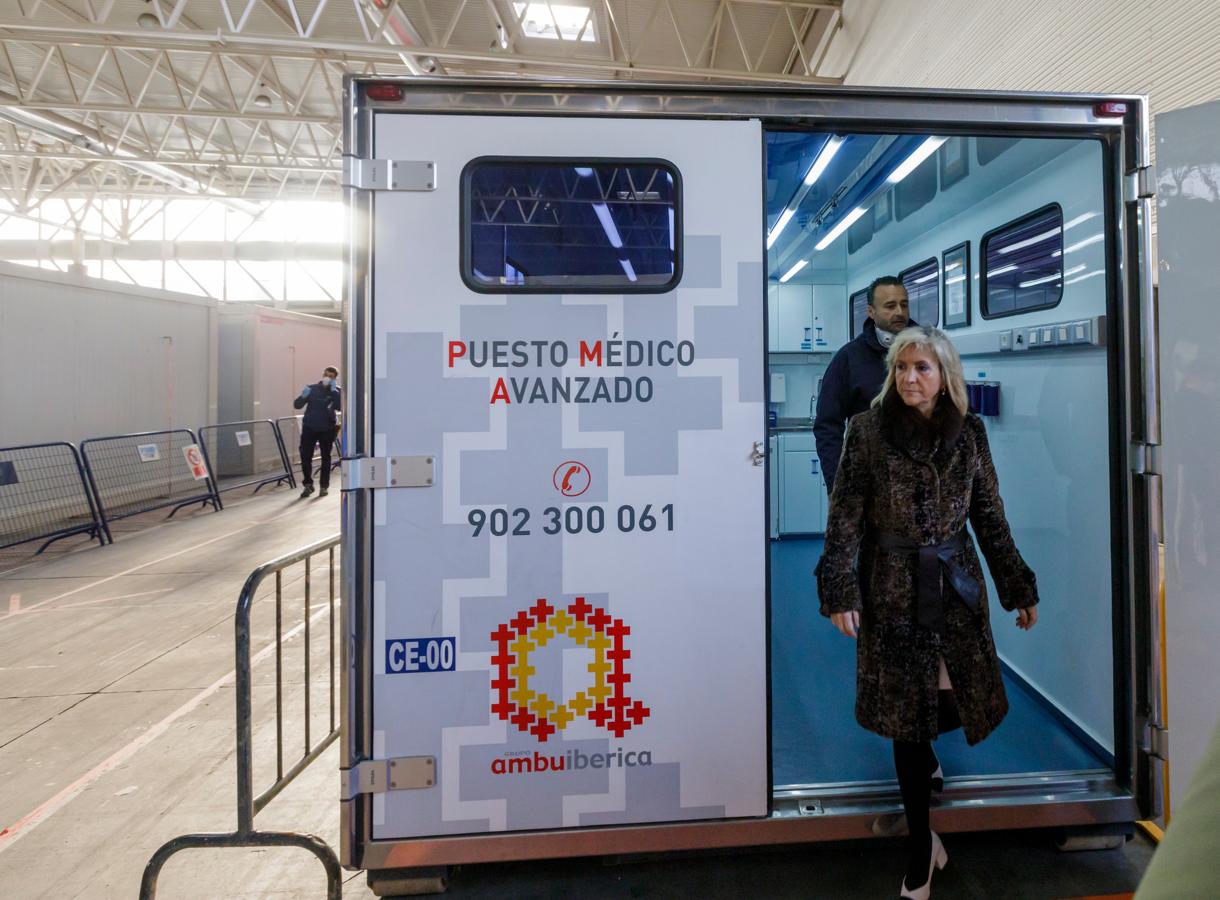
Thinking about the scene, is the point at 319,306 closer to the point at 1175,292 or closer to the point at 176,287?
the point at 176,287

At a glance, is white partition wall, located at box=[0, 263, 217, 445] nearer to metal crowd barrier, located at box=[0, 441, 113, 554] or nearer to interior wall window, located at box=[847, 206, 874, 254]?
metal crowd barrier, located at box=[0, 441, 113, 554]

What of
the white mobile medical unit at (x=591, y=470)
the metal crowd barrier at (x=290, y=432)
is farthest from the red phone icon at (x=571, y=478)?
the metal crowd barrier at (x=290, y=432)

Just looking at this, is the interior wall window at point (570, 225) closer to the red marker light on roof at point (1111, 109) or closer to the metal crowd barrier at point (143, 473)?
the red marker light on roof at point (1111, 109)

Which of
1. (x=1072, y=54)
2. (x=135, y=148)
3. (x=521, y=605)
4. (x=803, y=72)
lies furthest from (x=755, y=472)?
(x=135, y=148)

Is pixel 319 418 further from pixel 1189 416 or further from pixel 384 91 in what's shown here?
pixel 1189 416

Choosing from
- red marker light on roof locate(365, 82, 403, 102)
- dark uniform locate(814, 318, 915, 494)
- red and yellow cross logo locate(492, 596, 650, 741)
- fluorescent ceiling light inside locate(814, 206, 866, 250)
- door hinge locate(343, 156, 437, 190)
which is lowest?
red and yellow cross logo locate(492, 596, 650, 741)

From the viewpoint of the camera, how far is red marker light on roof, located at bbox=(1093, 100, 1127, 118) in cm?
223

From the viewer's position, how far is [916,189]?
13.2 ft

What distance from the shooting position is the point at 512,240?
6.75 feet

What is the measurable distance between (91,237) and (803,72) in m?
18.9

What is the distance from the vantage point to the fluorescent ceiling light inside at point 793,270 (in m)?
6.48

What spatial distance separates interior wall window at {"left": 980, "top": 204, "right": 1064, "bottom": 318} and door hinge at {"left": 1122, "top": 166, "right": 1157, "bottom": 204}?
0.69m

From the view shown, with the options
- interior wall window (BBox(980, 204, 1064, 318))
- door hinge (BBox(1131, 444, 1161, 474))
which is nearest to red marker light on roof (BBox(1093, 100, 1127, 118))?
interior wall window (BBox(980, 204, 1064, 318))

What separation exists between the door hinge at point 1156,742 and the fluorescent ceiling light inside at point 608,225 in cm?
237
